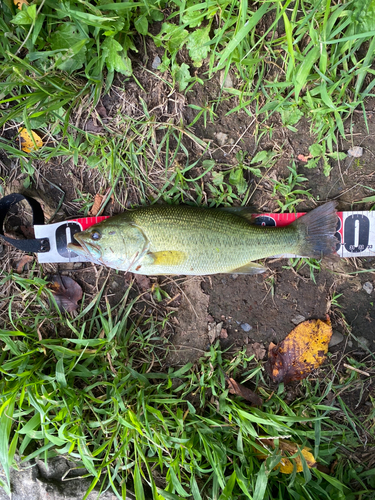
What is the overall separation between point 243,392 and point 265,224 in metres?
1.77

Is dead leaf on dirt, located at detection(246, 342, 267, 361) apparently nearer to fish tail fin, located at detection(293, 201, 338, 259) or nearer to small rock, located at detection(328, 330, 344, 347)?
small rock, located at detection(328, 330, 344, 347)

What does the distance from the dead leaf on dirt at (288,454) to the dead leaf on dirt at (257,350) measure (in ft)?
2.59

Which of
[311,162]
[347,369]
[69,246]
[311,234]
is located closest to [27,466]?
[69,246]

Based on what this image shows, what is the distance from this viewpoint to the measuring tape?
3.21 m

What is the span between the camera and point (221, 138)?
3205 mm

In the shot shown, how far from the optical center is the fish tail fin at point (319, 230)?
121 inches

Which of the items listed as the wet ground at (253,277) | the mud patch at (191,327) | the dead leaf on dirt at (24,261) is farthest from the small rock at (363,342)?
the dead leaf on dirt at (24,261)

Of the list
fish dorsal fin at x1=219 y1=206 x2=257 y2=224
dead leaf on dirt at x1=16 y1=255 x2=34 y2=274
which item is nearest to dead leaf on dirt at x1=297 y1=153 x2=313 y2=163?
fish dorsal fin at x1=219 y1=206 x2=257 y2=224

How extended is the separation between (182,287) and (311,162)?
6.23ft

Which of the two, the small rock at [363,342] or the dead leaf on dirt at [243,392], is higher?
the small rock at [363,342]

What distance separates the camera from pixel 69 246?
297cm

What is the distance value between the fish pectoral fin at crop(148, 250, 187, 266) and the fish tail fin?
1199 mm

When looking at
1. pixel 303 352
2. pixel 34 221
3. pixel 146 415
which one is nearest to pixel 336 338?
pixel 303 352

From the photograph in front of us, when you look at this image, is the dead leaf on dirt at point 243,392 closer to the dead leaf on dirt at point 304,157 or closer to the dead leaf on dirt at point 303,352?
the dead leaf on dirt at point 303,352
